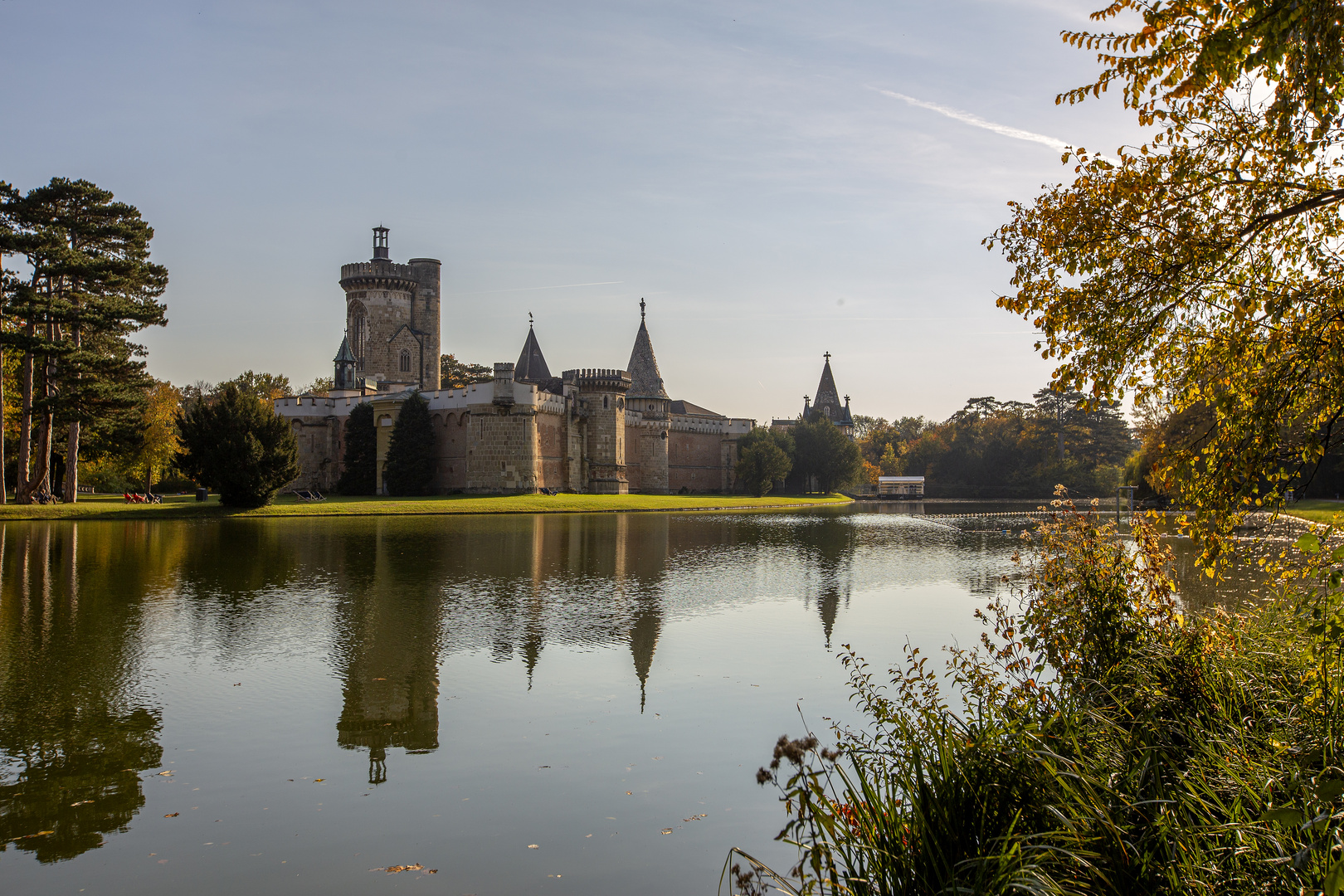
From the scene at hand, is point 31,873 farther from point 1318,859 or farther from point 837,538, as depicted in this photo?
point 837,538

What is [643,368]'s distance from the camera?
208 ft

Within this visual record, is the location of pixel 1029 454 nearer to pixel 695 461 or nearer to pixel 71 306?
pixel 695 461

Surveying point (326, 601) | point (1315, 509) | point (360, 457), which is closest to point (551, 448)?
point (360, 457)

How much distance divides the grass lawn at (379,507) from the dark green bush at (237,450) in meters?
0.89

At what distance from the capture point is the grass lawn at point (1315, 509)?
31.5 metres

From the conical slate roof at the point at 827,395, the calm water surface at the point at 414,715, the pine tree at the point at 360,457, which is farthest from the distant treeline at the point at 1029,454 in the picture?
the calm water surface at the point at 414,715

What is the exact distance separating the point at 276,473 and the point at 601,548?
19662 mm

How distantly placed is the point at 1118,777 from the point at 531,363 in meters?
57.0

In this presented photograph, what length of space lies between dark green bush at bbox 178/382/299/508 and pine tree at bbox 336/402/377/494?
49.0 feet

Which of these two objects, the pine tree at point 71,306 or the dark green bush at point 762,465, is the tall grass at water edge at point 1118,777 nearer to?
the pine tree at point 71,306

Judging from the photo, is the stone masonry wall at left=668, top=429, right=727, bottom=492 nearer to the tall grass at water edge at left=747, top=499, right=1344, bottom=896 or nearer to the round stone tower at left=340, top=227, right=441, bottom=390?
the round stone tower at left=340, top=227, right=441, bottom=390

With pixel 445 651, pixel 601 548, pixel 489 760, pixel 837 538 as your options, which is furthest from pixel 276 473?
pixel 489 760

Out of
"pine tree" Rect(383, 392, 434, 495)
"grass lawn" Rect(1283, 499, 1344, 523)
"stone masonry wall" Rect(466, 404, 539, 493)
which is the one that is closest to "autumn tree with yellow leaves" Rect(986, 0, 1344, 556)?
"grass lawn" Rect(1283, 499, 1344, 523)

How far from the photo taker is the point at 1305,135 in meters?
5.52
